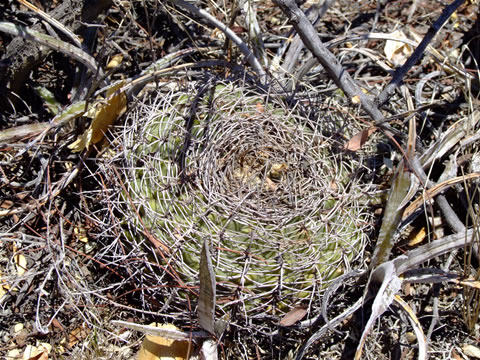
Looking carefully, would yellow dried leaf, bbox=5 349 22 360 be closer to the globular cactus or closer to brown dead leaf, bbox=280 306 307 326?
the globular cactus

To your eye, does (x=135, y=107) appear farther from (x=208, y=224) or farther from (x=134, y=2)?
(x=134, y=2)

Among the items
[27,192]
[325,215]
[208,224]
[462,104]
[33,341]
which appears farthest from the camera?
[462,104]

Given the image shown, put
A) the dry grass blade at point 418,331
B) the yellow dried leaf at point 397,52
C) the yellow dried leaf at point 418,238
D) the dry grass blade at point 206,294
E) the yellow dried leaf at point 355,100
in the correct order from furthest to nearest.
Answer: the yellow dried leaf at point 397,52
the yellow dried leaf at point 418,238
the yellow dried leaf at point 355,100
the dry grass blade at point 418,331
the dry grass blade at point 206,294

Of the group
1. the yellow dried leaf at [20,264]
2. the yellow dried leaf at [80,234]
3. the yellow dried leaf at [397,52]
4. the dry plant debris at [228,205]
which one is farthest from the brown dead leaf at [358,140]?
the yellow dried leaf at [20,264]

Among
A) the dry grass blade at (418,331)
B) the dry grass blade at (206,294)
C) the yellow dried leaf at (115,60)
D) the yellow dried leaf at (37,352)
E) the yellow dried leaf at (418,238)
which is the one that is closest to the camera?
the dry grass blade at (206,294)

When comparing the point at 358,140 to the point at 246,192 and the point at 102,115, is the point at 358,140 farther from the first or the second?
the point at 102,115

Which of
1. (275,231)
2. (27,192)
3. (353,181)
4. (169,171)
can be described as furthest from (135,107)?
(353,181)

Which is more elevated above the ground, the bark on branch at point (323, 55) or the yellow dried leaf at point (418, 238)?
the bark on branch at point (323, 55)

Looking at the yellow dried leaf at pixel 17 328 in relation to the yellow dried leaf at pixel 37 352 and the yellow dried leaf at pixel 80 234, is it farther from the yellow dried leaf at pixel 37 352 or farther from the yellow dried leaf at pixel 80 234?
the yellow dried leaf at pixel 80 234
